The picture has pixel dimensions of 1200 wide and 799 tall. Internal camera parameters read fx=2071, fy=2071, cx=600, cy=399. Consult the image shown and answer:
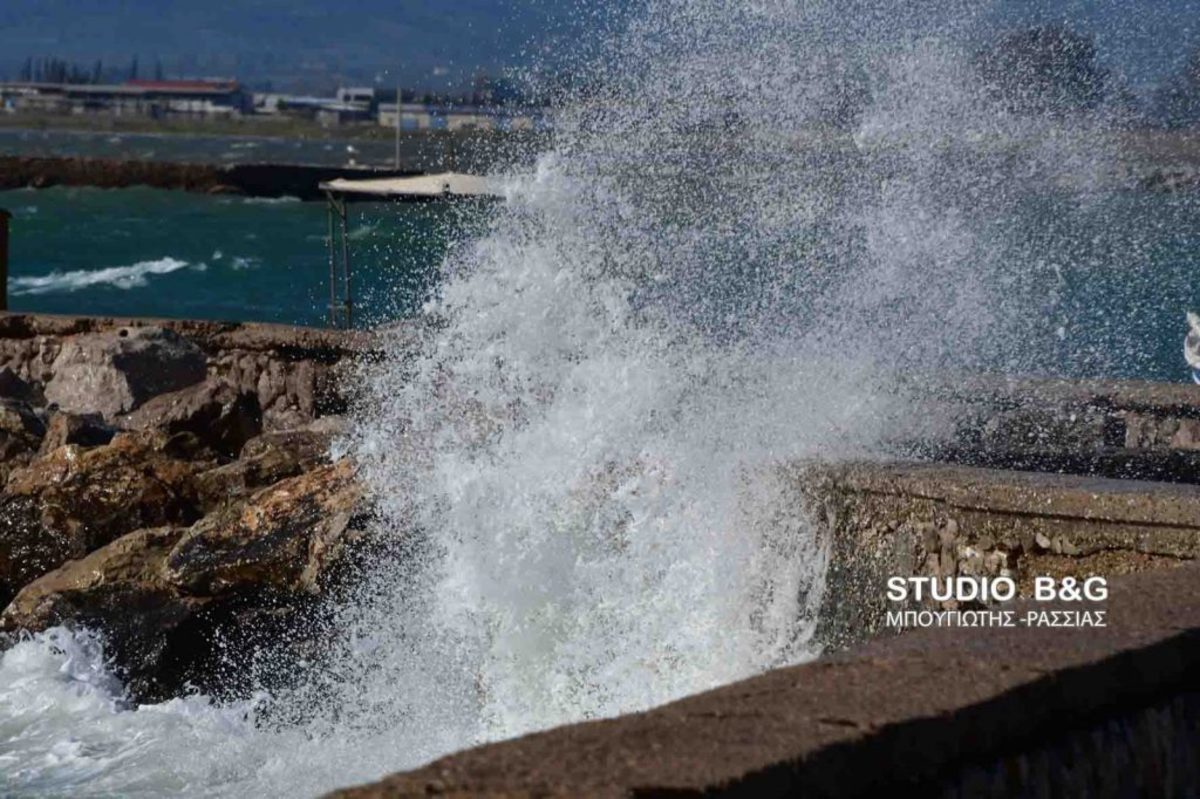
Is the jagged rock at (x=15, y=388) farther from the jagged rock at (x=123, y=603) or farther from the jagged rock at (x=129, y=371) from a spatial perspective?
the jagged rock at (x=123, y=603)

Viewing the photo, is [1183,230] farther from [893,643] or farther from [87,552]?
[893,643]

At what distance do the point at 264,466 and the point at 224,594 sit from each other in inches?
44.4

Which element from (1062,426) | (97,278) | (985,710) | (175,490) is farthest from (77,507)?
(97,278)

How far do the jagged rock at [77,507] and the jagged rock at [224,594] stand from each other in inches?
31.1

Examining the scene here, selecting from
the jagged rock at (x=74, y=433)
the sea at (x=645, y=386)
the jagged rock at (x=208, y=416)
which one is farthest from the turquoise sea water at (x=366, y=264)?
the jagged rock at (x=74, y=433)

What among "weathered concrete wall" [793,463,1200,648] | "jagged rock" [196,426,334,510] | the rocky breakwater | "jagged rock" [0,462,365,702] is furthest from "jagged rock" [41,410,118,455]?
"weathered concrete wall" [793,463,1200,648]

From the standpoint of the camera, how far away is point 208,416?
10.2 metres

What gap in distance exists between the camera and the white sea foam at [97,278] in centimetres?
3238

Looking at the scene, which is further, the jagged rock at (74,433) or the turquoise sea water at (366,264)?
the turquoise sea water at (366,264)

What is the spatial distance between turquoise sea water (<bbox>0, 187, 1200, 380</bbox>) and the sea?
209 millimetres

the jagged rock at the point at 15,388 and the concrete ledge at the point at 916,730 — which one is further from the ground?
the jagged rock at the point at 15,388

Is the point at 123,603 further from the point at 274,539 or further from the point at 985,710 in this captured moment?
the point at 985,710

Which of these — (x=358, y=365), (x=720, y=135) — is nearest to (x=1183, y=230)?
(x=720, y=135)

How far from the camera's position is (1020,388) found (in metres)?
7.73
